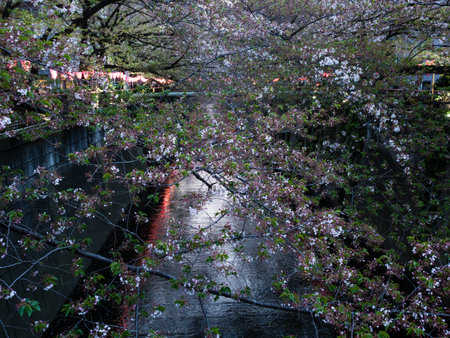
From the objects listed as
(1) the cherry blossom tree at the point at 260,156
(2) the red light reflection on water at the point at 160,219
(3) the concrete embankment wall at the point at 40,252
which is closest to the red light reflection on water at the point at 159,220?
(2) the red light reflection on water at the point at 160,219

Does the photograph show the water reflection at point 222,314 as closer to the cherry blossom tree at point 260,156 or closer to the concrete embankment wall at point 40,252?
the cherry blossom tree at point 260,156

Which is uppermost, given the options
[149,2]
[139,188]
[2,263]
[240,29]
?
[149,2]

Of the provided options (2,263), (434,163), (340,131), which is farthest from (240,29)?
(2,263)

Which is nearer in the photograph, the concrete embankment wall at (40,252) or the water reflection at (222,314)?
the concrete embankment wall at (40,252)

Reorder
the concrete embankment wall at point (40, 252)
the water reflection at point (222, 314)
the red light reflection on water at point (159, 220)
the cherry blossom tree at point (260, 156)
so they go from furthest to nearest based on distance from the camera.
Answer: the red light reflection on water at point (159, 220), the water reflection at point (222, 314), the concrete embankment wall at point (40, 252), the cherry blossom tree at point (260, 156)

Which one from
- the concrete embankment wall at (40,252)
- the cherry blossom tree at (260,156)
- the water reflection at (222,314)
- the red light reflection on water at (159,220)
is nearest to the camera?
the cherry blossom tree at (260,156)

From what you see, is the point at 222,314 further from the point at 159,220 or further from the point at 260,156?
the point at 159,220

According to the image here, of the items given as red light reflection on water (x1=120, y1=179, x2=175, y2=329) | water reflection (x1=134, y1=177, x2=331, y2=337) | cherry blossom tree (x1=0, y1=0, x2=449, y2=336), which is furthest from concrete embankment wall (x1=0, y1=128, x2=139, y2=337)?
water reflection (x1=134, y1=177, x2=331, y2=337)

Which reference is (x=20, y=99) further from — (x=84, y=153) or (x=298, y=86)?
(x=298, y=86)

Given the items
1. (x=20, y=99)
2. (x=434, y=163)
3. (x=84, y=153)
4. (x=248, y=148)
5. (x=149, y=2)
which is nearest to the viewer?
(x=20, y=99)
